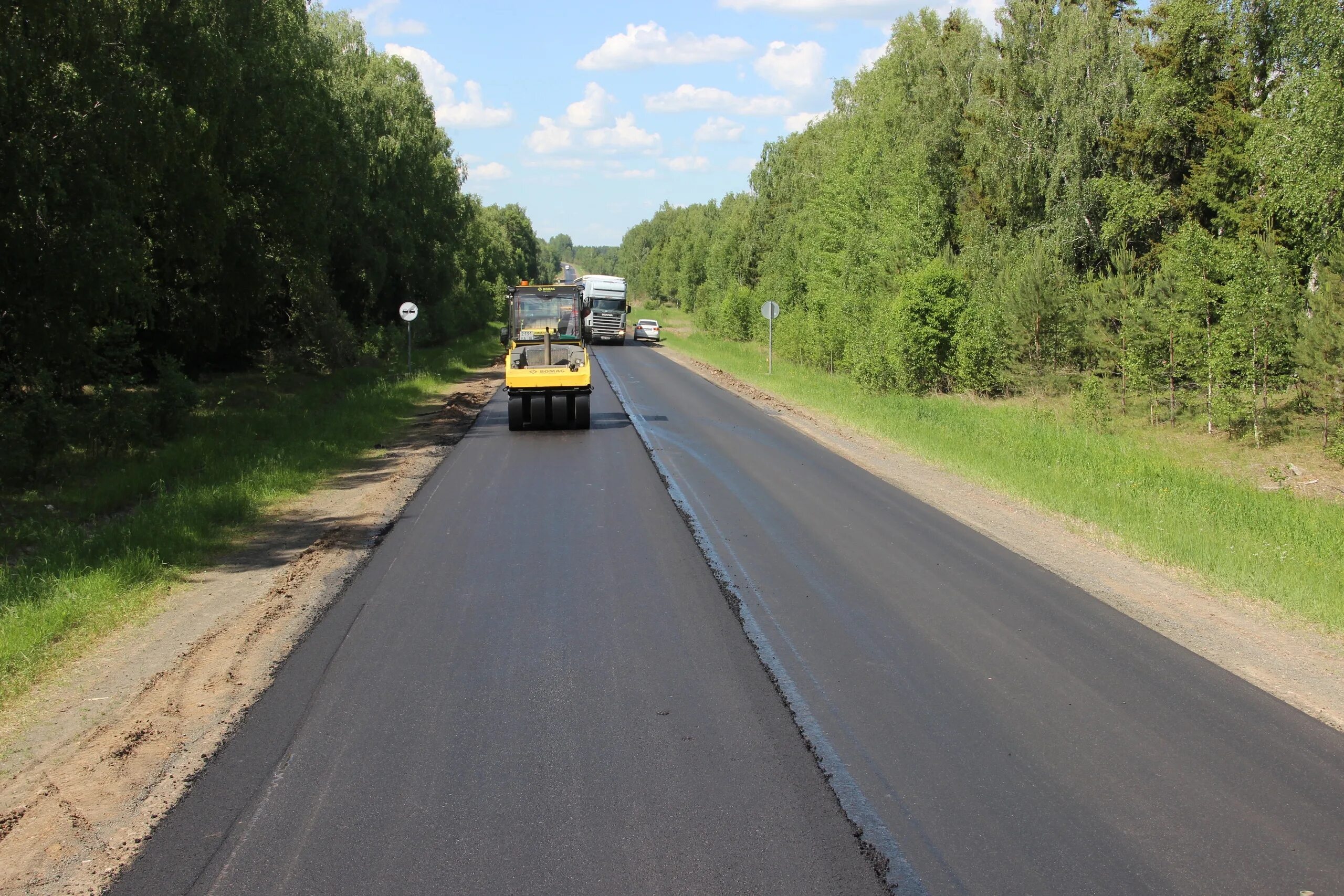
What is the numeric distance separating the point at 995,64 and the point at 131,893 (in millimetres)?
→ 36521

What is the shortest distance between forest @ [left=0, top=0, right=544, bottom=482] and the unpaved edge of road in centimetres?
735

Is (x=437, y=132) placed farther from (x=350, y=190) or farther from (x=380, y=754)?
(x=380, y=754)

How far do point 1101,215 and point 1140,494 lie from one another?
19.5 meters

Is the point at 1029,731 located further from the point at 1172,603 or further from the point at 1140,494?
the point at 1140,494

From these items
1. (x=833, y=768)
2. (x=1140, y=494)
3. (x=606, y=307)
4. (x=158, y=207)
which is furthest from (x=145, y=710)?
(x=606, y=307)

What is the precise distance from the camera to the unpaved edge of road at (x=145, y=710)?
16.0 ft

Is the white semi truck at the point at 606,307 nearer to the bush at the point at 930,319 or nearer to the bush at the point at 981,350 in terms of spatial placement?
the bush at the point at 930,319

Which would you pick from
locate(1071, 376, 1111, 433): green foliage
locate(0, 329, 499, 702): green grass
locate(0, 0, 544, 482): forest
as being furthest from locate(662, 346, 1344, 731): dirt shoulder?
locate(0, 0, 544, 482): forest

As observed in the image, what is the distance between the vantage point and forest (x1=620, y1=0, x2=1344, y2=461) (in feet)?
72.3

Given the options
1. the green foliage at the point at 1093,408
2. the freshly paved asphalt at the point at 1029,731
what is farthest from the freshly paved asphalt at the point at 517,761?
the green foliage at the point at 1093,408

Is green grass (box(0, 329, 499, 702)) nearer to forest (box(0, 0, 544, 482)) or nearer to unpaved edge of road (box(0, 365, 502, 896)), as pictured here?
unpaved edge of road (box(0, 365, 502, 896))

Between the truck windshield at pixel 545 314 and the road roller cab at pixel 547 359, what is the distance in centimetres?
1

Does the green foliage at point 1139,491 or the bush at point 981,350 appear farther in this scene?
the bush at point 981,350

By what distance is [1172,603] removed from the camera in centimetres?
934
